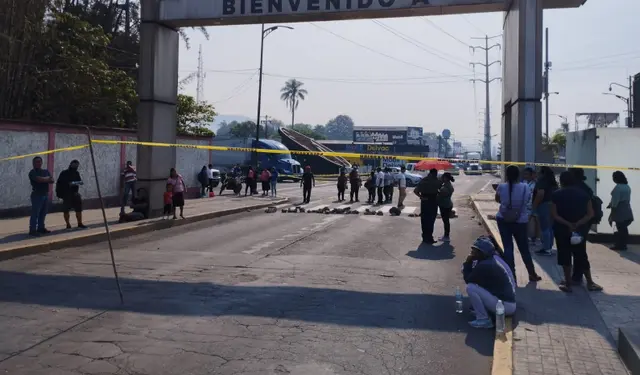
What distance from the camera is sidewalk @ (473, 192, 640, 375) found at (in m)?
5.42

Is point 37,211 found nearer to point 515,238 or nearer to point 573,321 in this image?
point 515,238

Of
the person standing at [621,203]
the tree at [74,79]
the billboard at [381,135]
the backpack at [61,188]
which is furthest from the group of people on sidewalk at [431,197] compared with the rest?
the billboard at [381,135]

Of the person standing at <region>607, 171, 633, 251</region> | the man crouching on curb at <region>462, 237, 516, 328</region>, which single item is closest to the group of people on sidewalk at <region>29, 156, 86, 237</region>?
the man crouching on curb at <region>462, 237, 516, 328</region>

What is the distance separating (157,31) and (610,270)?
514 inches

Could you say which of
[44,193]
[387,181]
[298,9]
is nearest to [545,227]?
[298,9]

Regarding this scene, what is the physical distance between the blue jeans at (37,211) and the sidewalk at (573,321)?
9.90 metres

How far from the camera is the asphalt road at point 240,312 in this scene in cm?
547

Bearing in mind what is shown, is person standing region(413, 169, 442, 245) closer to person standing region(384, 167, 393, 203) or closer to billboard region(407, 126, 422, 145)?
person standing region(384, 167, 393, 203)

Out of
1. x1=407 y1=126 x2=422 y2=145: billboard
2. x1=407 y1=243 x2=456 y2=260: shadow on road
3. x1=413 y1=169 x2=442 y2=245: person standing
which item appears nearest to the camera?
x1=407 y1=243 x2=456 y2=260: shadow on road

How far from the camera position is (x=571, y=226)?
8.25 metres

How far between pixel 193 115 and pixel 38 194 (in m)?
22.5

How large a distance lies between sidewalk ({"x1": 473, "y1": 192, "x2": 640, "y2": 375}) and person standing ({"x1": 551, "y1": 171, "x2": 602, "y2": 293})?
12.1 inches

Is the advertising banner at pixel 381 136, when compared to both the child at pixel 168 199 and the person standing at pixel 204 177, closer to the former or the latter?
the person standing at pixel 204 177

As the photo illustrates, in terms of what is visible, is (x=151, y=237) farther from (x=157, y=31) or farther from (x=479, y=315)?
(x=479, y=315)
